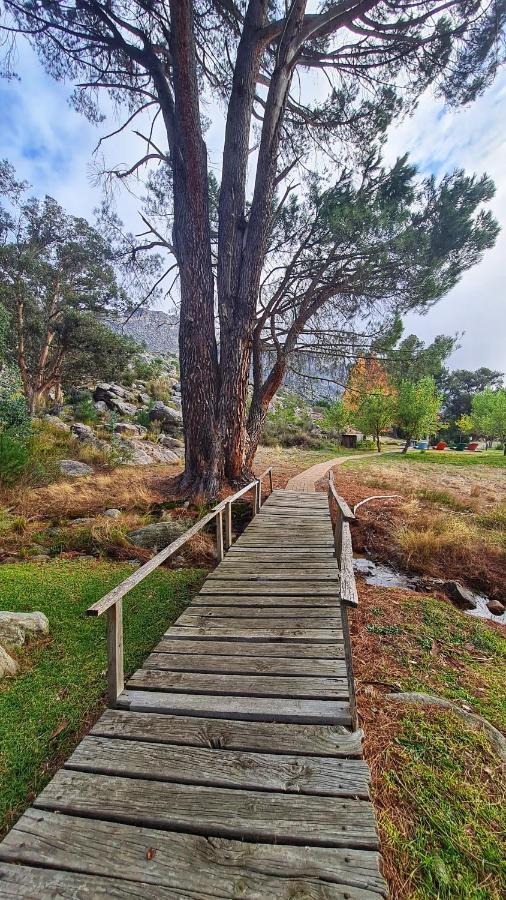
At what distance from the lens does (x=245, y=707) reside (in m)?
2.11

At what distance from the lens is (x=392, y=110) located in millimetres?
7172

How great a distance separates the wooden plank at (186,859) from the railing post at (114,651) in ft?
2.27

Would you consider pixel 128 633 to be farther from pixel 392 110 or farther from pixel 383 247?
pixel 392 110

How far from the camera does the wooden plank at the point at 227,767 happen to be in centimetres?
163

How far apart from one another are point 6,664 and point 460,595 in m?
4.95

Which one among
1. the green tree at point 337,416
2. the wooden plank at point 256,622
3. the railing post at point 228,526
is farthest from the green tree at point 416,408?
the wooden plank at point 256,622

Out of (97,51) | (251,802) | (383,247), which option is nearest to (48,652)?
(251,802)

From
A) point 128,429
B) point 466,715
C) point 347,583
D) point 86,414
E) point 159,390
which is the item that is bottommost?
point 466,715

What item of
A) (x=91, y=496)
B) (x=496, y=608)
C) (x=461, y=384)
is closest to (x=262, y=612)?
(x=496, y=608)

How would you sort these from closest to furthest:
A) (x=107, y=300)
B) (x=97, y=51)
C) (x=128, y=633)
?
(x=128, y=633) < (x=97, y=51) < (x=107, y=300)

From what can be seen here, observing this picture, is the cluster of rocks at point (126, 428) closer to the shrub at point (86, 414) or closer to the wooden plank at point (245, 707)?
the shrub at point (86, 414)

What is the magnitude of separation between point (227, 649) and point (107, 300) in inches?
749

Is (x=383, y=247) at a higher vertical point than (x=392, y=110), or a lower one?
lower

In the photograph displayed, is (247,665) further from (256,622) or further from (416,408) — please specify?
(416,408)
